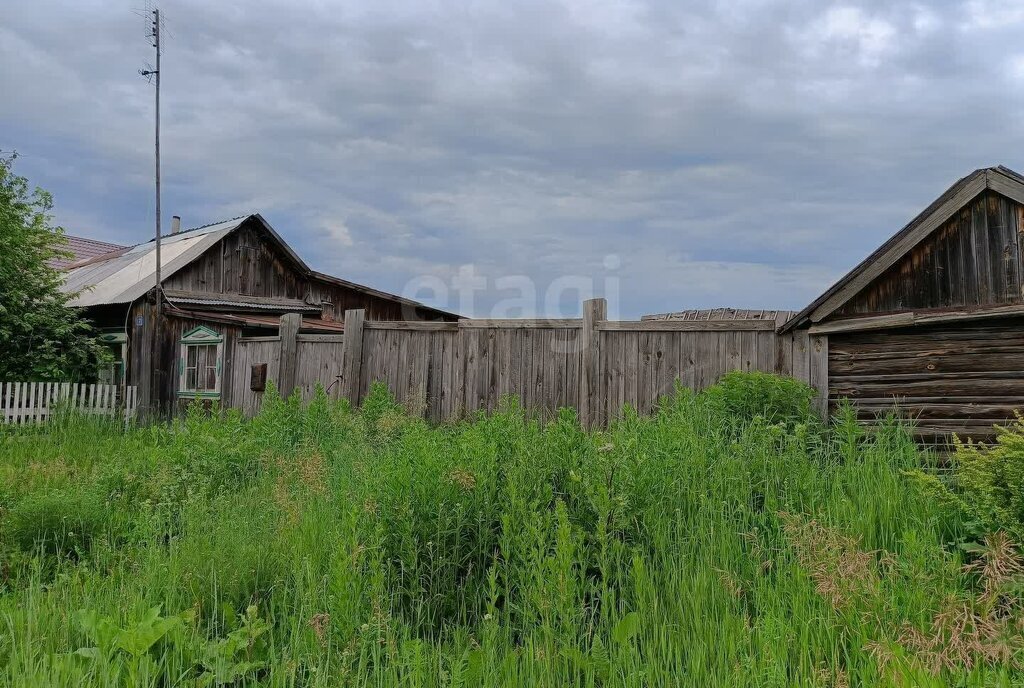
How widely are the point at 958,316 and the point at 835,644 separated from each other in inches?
208

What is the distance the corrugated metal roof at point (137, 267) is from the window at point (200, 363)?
201 centimetres

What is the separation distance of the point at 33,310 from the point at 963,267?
1715 centimetres

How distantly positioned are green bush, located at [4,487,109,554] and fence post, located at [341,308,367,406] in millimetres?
5355

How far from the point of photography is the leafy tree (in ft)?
47.3

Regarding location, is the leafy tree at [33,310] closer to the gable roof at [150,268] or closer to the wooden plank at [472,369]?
the gable roof at [150,268]

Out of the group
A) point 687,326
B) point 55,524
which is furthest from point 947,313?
point 55,524

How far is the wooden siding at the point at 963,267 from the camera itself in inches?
273

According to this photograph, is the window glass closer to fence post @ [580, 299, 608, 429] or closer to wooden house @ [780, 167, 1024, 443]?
fence post @ [580, 299, 608, 429]

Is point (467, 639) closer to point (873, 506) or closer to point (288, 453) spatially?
point (873, 506)

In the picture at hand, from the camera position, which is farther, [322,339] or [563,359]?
[322,339]

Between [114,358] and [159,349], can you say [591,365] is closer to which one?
[159,349]

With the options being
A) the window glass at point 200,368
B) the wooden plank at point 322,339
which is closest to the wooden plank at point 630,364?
the wooden plank at point 322,339

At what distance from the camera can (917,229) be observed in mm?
7172

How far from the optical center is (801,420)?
701 cm
